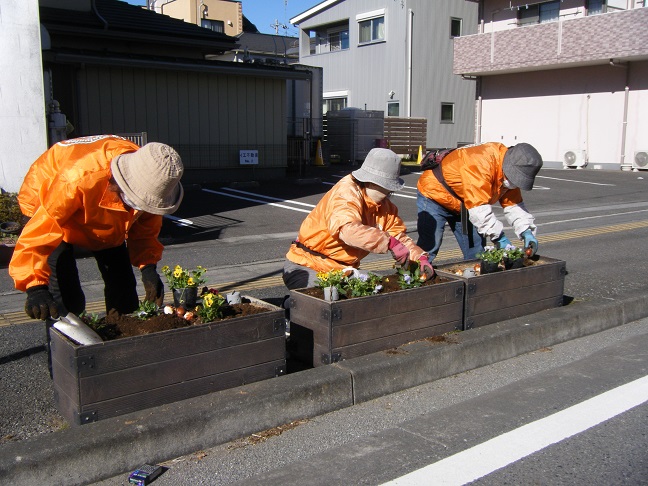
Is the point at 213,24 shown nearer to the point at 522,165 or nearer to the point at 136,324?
the point at 522,165

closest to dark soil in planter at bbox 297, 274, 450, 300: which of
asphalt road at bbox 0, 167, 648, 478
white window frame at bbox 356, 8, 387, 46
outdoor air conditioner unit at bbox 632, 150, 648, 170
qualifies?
asphalt road at bbox 0, 167, 648, 478

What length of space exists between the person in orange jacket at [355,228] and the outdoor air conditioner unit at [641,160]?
2212 centimetres

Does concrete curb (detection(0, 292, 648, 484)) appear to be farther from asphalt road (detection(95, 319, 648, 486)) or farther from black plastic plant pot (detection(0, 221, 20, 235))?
black plastic plant pot (detection(0, 221, 20, 235))

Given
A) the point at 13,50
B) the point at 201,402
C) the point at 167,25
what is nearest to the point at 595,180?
the point at 167,25

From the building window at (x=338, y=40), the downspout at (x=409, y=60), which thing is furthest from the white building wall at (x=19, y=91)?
the building window at (x=338, y=40)

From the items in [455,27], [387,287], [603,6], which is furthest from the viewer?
[455,27]

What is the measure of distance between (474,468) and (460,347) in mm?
1440

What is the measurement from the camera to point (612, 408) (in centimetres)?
430

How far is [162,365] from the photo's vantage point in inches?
145

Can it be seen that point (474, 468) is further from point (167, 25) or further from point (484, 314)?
point (167, 25)

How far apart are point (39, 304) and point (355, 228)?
2.05m

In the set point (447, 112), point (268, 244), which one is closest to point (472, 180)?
point (268, 244)

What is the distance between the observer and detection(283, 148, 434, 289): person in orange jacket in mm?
4691

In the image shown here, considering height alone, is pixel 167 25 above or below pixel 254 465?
above
